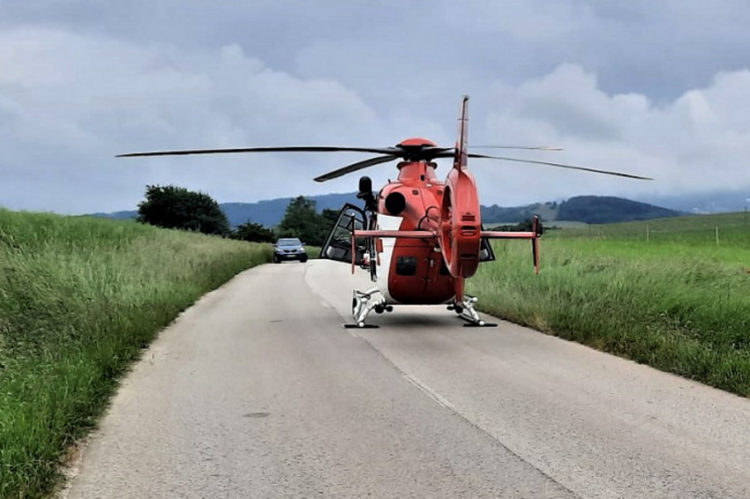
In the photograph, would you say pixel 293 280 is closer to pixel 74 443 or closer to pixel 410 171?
pixel 410 171

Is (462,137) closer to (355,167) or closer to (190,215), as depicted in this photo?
(355,167)

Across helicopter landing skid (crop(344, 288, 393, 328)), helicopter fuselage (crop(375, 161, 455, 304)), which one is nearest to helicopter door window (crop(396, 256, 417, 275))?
helicopter fuselage (crop(375, 161, 455, 304))

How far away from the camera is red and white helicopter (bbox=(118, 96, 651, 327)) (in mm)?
10086

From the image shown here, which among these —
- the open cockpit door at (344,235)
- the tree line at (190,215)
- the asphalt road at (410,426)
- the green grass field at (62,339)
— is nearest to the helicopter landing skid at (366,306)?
the open cockpit door at (344,235)

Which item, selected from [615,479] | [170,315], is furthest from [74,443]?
[170,315]

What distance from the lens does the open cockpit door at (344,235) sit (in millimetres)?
14486

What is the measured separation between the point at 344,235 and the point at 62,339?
21.6 feet

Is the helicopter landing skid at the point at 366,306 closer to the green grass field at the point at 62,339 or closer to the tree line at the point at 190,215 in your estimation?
the green grass field at the point at 62,339

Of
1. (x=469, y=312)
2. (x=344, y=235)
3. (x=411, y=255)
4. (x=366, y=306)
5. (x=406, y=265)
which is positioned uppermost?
(x=344, y=235)

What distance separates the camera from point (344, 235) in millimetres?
14859

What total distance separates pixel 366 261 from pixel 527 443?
895 cm

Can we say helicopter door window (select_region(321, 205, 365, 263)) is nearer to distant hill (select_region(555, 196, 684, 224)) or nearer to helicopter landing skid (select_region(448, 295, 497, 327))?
helicopter landing skid (select_region(448, 295, 497, 327))

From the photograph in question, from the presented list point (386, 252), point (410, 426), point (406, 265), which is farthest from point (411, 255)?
point (410, 426)

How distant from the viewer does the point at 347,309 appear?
53.0ft
